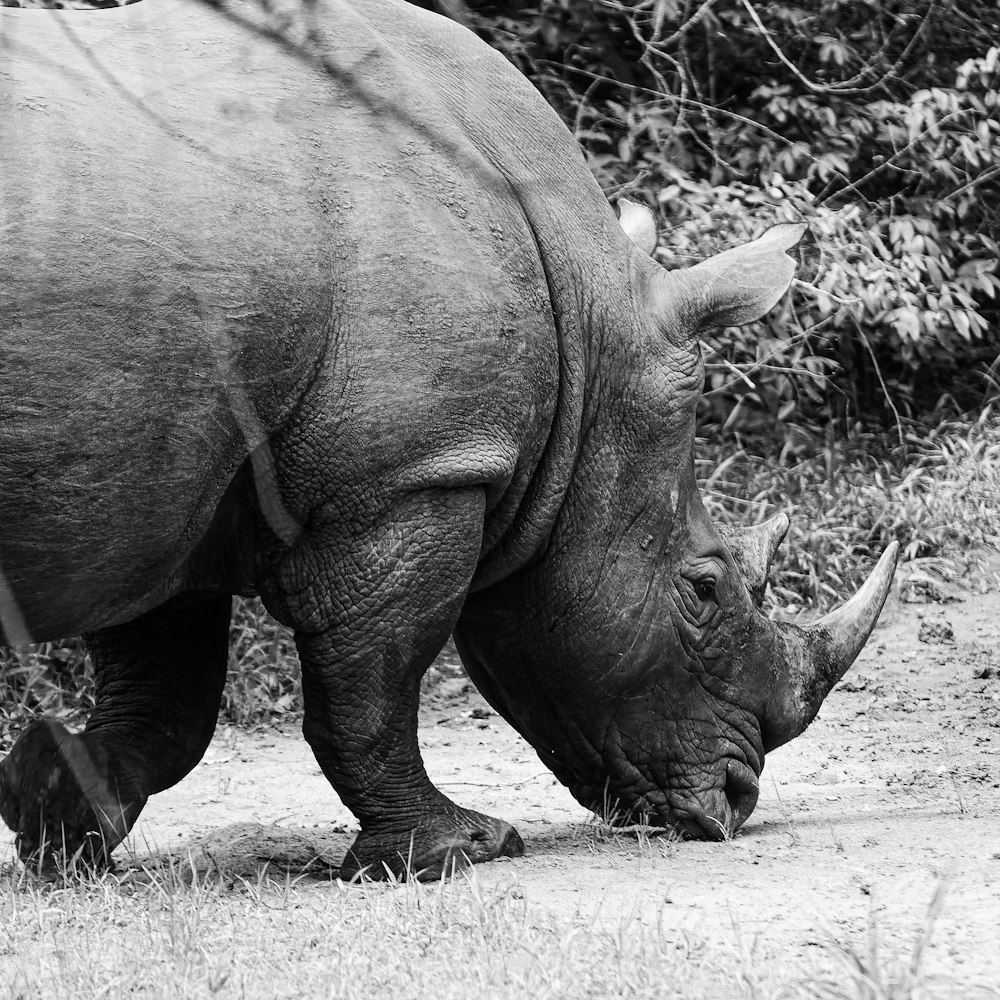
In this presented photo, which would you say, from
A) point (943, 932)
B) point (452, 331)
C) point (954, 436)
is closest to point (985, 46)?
point (954, 436)

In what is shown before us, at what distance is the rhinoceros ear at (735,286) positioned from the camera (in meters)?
4.67

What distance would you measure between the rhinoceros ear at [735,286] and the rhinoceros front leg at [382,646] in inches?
37.3

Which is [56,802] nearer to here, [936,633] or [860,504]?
[936,633]

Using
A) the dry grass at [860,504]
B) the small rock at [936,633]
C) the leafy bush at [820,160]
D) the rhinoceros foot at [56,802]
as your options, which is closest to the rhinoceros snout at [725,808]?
the rhinoceros foot at [56,802]

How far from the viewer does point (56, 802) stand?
171 inches

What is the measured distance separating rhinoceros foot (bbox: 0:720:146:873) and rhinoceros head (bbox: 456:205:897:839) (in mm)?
1091

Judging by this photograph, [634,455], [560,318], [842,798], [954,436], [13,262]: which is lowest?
[954,436]

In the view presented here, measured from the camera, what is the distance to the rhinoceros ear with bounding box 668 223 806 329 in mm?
4668

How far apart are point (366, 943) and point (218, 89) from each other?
76.4 inches

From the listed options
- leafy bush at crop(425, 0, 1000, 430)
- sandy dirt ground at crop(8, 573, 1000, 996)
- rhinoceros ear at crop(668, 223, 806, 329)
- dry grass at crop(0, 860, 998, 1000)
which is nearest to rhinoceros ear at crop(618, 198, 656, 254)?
rhinoceros ear at crop(668, 223, 806, 329)

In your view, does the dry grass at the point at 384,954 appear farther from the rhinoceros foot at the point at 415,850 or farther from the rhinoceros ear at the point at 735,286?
the rhinoceros ear at the point at 735,286

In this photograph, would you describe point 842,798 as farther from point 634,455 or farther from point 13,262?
point 13,262

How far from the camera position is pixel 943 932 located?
3.30 metres

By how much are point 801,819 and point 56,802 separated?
7.00 feet
